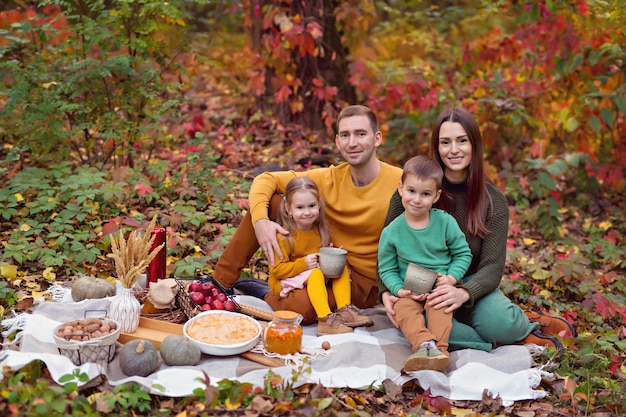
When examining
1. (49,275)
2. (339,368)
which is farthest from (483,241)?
(49,275)

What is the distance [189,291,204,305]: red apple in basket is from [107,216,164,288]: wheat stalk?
0.37m

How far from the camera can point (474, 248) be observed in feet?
12.9

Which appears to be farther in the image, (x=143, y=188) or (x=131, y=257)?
(x=143, y=188)

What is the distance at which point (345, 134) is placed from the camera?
4.10 meters

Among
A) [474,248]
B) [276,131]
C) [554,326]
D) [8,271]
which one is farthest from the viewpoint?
[276,131]

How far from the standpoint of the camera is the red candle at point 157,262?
4.17 m

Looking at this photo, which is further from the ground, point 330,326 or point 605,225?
point 605,225

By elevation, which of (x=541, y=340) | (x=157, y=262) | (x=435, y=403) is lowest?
(x=435, y=403)

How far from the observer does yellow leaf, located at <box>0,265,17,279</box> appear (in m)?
4.29

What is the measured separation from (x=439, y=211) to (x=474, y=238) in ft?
1.03

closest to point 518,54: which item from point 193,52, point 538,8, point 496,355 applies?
point 538,8

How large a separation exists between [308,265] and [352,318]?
17.0 inches

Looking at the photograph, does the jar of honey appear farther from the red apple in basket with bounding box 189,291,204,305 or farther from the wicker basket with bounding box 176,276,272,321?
the red apple in basket with bounding box 189,291,204,305

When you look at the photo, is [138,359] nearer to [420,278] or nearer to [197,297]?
[197,297]
